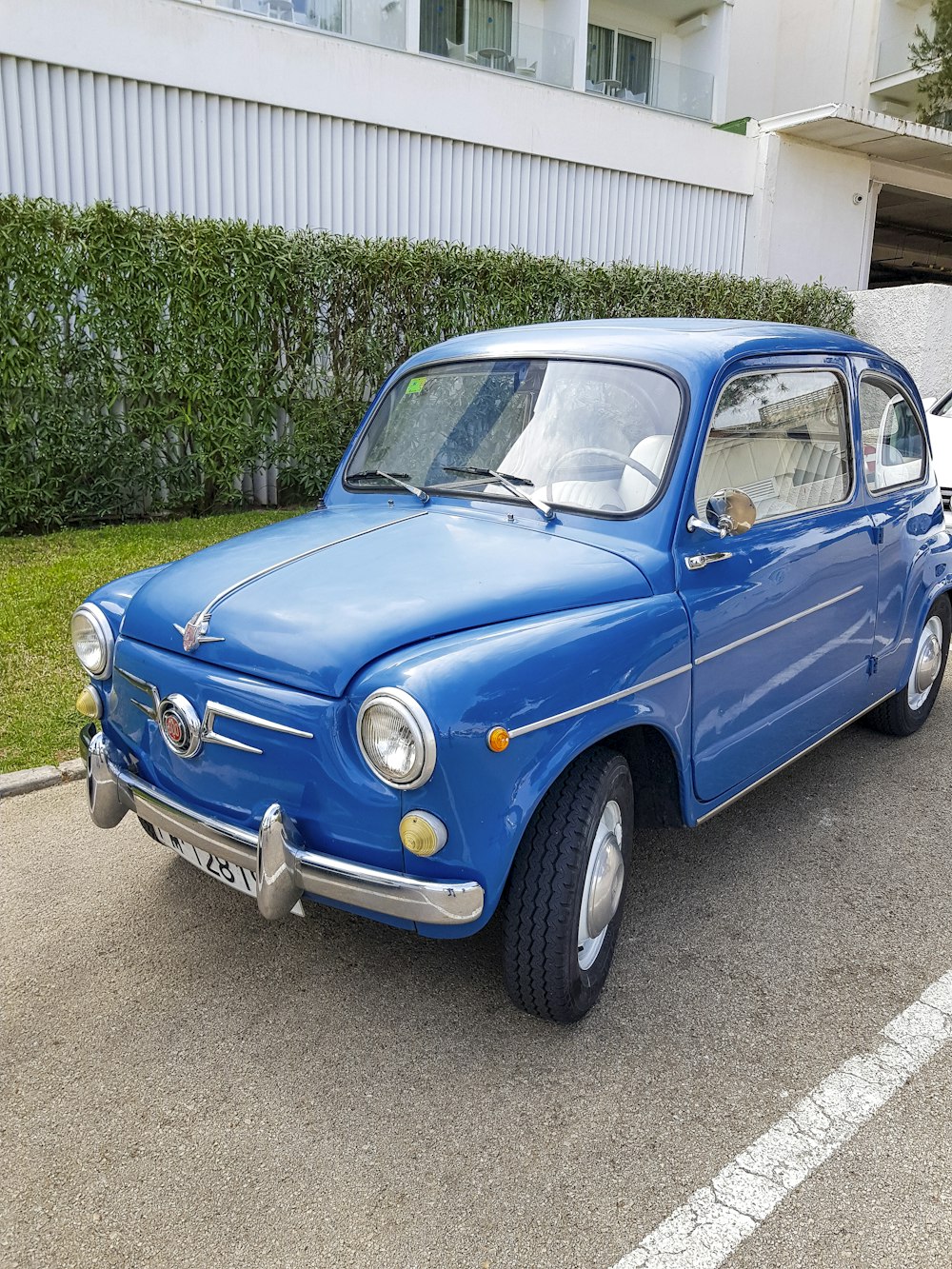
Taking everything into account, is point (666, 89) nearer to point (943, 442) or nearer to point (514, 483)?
point (943, 442)

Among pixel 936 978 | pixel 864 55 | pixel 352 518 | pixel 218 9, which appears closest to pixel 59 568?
pixel 352 518

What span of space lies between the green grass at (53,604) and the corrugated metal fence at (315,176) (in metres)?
3.56

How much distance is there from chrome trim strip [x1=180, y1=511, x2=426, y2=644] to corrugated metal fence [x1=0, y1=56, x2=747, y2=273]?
7.68m

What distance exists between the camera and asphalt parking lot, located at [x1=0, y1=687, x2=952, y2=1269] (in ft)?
7.03

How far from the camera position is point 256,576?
291 centimetres

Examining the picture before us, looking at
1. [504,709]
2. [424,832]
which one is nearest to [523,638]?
[504,709]

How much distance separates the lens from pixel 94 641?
313 cm

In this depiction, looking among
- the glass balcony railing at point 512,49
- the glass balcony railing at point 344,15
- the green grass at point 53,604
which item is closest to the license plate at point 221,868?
the green grass at point 53,604

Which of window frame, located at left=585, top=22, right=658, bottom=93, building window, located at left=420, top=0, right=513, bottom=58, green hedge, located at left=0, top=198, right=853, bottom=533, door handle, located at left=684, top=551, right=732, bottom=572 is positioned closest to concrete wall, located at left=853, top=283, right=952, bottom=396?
window frame, located at left=585, top=22, right=658, bottom=93

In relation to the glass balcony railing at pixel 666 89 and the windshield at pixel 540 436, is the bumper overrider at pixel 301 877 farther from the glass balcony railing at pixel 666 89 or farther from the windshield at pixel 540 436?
the glass balcony railing at pixel 666 89

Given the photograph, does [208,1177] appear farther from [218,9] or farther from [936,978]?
[218,9]

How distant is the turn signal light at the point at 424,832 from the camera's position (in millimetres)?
2342

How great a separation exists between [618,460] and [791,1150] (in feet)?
6.53

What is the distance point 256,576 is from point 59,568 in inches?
184
